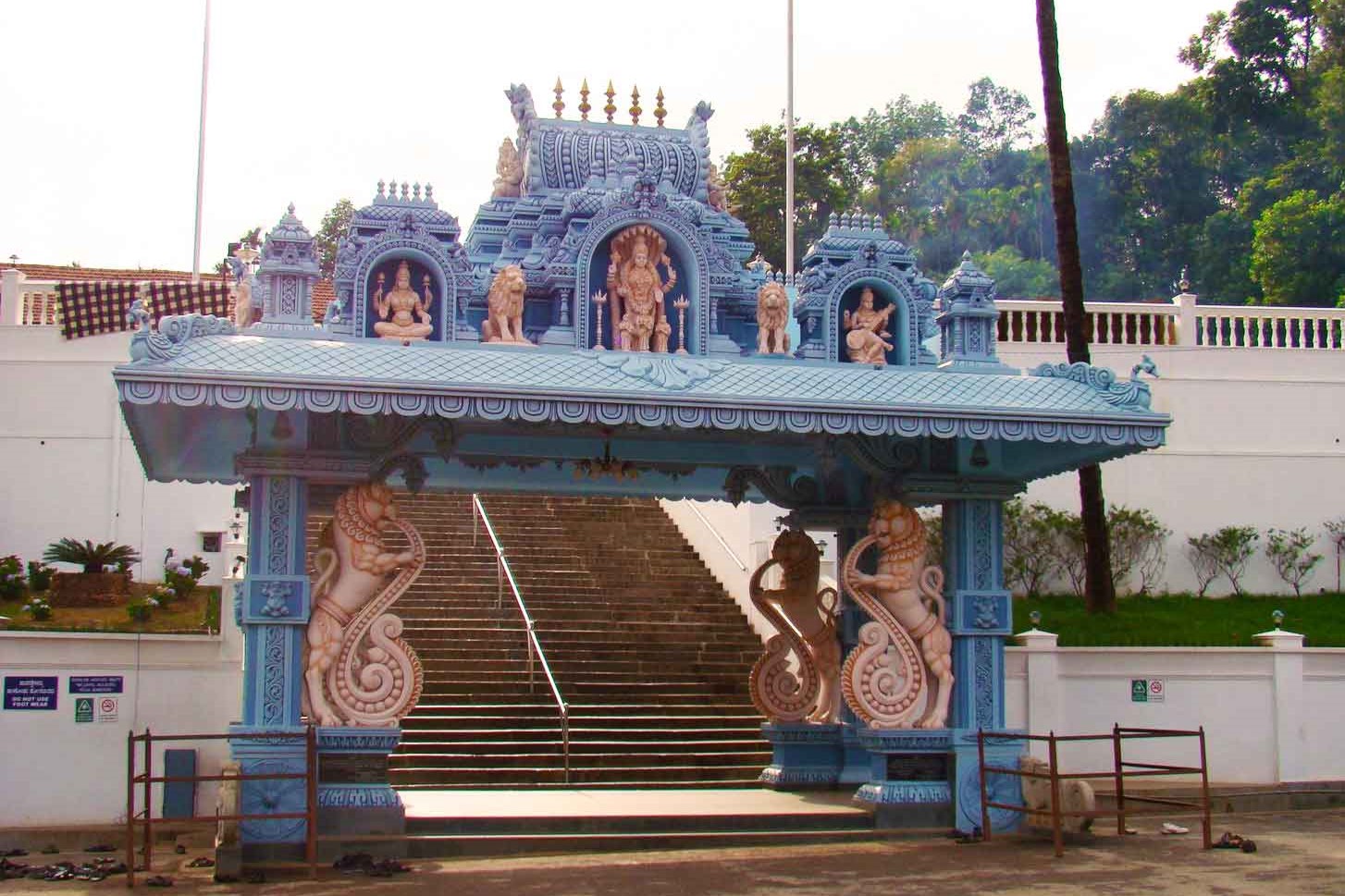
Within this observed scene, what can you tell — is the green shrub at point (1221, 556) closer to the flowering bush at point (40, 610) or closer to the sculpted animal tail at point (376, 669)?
the sculpted animal tail at point (376, 669)

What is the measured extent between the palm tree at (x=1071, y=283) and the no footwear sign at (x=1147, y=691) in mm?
2768

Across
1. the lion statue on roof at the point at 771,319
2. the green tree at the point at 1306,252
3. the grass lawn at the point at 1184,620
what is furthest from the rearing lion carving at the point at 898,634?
the green tree at the point at 1306,252

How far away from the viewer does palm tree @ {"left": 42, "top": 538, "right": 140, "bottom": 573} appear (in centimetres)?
1831

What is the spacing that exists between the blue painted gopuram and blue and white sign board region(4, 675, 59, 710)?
2.22 metres

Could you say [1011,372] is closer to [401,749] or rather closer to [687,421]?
[687,421]

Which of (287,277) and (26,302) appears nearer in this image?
(287,277)

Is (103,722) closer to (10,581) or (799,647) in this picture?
(799,647)

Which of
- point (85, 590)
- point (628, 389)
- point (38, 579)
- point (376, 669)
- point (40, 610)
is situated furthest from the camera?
point (38, 579)

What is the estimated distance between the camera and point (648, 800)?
11.8 metres

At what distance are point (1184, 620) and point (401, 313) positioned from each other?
11192 millimetres

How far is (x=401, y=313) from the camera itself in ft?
34.2

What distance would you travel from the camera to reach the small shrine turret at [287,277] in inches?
404

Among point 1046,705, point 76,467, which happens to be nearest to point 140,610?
point 76,467

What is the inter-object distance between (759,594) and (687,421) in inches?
138
